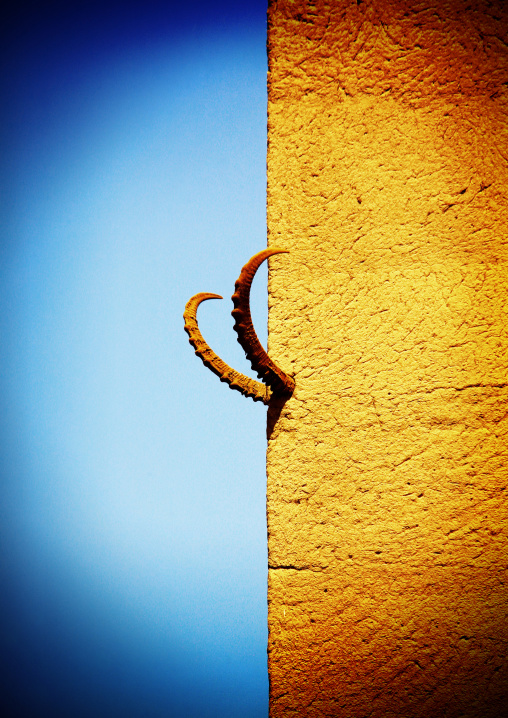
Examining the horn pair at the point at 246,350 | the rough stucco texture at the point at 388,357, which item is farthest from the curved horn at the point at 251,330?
the rough stucco texture at the point at 388,357

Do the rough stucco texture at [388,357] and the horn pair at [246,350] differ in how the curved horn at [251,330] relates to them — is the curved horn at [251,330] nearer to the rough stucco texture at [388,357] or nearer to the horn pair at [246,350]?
the horn pair at [246,350]

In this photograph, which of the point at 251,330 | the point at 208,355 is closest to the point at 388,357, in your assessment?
the point at 251,330

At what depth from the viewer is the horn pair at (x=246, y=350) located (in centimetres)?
122

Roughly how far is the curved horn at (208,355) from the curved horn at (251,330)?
2.4 inches

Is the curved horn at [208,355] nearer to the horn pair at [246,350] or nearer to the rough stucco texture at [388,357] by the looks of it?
the horn pair at [246,350]

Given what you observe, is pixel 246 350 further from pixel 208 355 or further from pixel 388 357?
pixel 388 357

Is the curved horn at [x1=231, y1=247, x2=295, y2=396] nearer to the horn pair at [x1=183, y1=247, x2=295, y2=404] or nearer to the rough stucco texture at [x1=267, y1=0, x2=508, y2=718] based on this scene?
the horn pair at [x1=183, y1=247, x2=295, y2=404]

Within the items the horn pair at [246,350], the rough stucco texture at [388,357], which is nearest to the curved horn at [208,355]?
the horn pair at [246,350]

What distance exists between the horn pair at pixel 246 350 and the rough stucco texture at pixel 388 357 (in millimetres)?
87

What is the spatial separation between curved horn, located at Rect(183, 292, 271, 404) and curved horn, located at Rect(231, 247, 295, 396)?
0.06 m

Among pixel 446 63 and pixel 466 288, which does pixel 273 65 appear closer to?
pixel 446 63

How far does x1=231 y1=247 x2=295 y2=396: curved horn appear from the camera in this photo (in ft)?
3.97

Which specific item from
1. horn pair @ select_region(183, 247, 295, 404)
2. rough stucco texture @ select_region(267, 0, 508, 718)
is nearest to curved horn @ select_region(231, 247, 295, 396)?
horn pair @ select_region(183, 247, 295, 404)

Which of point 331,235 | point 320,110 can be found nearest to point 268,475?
point 331,235
